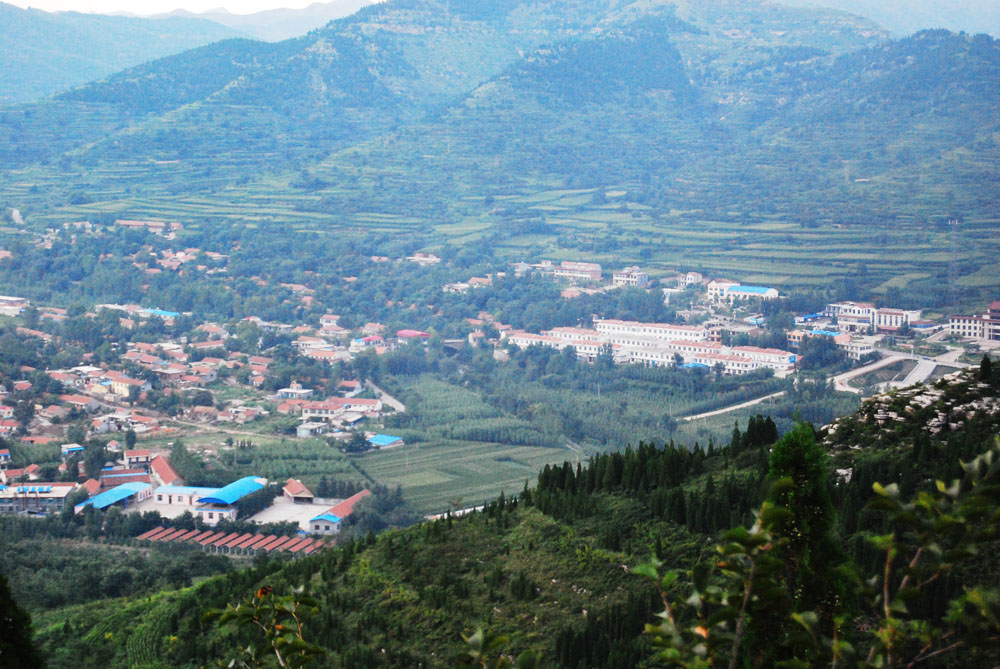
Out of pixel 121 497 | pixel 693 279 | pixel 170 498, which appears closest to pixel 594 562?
pixel 170 498

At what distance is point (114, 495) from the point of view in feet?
60.1

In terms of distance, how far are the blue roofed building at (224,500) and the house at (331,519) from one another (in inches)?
55.1

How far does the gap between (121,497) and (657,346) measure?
52.9 feet

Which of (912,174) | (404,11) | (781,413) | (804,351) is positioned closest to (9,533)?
(781,413)

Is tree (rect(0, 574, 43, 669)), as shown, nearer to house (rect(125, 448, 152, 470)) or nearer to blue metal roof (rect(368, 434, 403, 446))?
house (rect(125, 448, 152, 470))

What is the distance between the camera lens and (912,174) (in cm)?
4628

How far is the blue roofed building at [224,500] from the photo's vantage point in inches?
694

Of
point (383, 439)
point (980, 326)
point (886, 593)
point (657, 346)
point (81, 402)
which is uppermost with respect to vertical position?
point (886, 593)

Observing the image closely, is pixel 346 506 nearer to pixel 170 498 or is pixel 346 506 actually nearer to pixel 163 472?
pixel 170 498

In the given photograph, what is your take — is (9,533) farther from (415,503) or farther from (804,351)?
(804,351)

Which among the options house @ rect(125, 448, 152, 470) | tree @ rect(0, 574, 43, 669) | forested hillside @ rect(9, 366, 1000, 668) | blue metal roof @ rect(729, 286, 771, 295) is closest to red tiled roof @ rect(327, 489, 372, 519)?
house @ rect(125, 448, 152, 470)

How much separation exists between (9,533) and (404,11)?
211 feet

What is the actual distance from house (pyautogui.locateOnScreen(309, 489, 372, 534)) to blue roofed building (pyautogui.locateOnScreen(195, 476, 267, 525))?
1400mm

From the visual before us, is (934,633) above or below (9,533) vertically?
above
